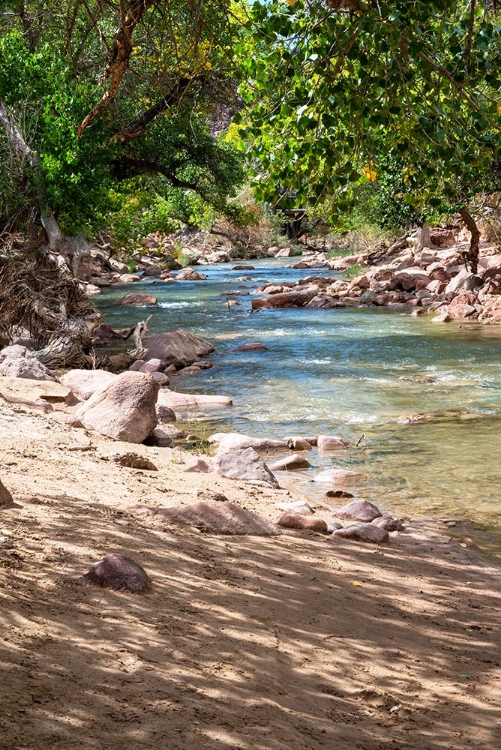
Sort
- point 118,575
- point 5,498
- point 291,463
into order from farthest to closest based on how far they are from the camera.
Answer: point 291,463 → point 5,498 → point 118,575

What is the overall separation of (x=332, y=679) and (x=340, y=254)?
40.9 m

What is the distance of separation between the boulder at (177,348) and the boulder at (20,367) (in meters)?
3.15

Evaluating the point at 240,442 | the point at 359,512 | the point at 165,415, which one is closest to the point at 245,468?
the point at 240,442

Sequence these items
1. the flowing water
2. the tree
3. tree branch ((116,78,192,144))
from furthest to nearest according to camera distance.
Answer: tree branch ((116,78,192,144)) < the flowing water < the tree

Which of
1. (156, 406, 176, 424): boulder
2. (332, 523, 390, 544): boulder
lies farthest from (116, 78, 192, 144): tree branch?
(332, 523, 390, 544): boulder

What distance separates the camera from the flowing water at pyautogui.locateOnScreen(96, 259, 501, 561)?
813 cm

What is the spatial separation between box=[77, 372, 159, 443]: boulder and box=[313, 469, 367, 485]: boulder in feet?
6.96

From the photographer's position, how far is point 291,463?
341 inches

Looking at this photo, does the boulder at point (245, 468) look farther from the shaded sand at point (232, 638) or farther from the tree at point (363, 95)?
the tree at point (363, 95)

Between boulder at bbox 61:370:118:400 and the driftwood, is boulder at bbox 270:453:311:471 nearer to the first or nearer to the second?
boulder at bbox 61:370:118:400

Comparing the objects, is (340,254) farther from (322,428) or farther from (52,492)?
(52,492)

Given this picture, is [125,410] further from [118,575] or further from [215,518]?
[118,575]

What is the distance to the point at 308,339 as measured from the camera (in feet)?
60.5

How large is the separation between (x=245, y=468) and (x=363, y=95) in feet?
12.5
